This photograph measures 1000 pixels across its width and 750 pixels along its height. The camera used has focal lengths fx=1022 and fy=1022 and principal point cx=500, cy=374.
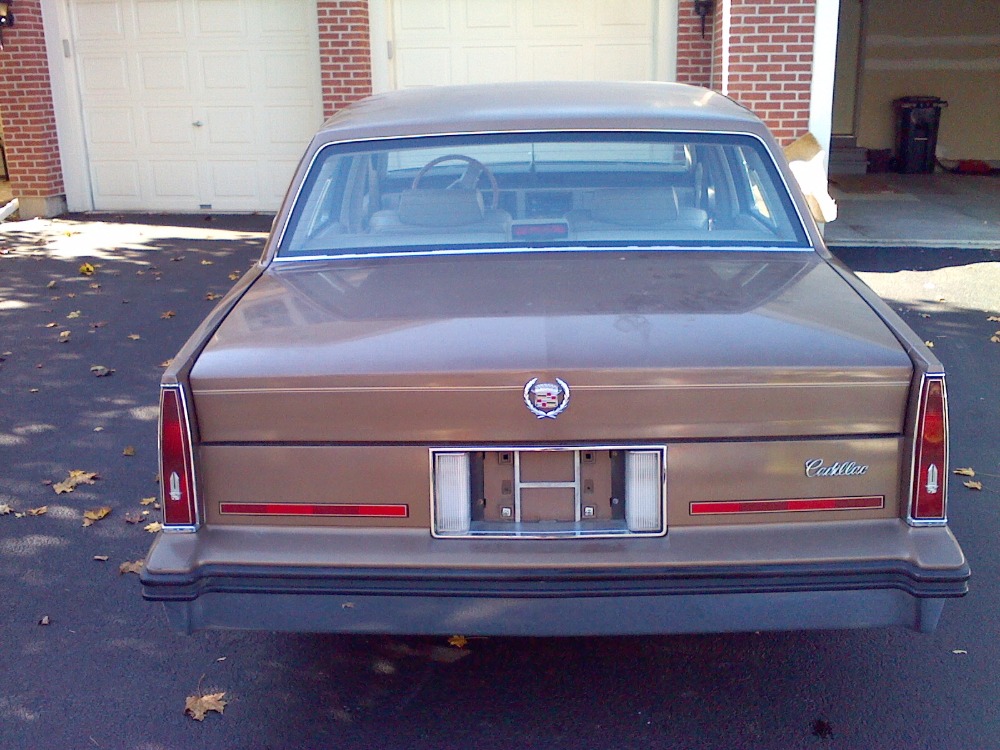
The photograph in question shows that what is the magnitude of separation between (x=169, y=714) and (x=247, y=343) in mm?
1198

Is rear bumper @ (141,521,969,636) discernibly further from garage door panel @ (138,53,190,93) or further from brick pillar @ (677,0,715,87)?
garage door panel @ (138,53,190,93)

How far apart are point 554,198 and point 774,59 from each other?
6490 mm

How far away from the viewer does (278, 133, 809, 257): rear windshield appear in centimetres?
362

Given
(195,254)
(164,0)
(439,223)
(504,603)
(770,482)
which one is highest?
(164,0)

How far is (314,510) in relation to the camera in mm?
2713

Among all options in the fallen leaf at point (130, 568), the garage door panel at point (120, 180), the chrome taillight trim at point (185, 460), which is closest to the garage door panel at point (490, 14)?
the garage door panel at point (120, 180)

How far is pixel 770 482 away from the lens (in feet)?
8.70

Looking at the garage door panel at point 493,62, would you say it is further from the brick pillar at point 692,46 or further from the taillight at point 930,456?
the taillight at point 930,456

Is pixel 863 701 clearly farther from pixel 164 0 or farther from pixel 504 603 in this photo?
pixel 164 0

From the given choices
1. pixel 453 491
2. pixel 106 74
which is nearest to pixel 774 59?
pixel 106 74

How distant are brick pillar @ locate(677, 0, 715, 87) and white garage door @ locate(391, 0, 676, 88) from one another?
0.46 ft

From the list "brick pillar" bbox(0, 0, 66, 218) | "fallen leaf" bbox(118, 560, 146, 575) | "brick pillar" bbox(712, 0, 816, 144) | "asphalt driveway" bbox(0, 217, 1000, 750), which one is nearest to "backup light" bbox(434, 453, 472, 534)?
"asphalt driveway" bbox(0, 217, 1000, 750)

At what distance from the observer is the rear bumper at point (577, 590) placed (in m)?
2.60

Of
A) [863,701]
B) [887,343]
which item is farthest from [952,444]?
[887,343]
